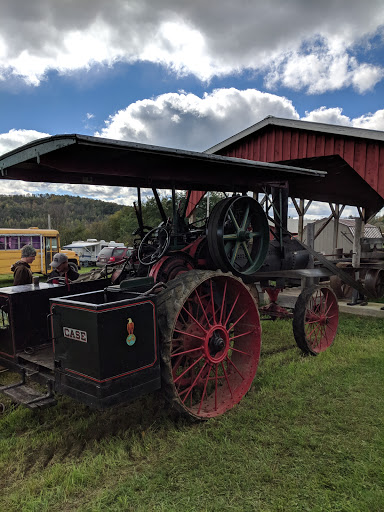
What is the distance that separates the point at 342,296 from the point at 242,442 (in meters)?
7.82

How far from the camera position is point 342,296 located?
33.0ft

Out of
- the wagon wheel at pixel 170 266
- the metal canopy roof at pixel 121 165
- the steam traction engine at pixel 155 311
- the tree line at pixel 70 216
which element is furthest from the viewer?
the tree line at pixel 70 216

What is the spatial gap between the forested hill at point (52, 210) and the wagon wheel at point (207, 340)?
69365 millimetres

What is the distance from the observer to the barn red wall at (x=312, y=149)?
7.80 m

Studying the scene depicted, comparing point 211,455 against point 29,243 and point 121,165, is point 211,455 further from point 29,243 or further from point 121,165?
point 29,243

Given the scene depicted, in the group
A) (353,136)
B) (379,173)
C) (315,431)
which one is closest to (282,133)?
(353,136)

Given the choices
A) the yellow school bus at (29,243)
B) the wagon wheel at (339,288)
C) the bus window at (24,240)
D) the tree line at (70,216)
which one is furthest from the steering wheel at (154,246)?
the tree line at (70,216)

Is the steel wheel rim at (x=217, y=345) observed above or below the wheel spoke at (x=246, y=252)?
below

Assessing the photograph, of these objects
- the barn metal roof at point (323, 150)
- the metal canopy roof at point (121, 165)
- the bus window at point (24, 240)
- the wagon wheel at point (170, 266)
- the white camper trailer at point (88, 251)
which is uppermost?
the barn metal roof at point (323, 150)

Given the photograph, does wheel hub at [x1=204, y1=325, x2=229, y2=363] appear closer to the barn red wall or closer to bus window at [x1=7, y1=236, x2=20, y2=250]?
the barn red wall

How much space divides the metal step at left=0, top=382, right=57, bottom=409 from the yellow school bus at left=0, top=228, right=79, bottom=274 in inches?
624

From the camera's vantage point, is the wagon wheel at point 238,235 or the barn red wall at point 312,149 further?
the barn red wall at point 312,149

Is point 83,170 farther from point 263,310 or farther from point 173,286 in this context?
point 263,310

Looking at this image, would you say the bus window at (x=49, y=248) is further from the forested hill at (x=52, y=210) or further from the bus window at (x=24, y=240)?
the forested hill at (x=52, y=210)
